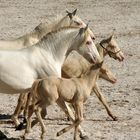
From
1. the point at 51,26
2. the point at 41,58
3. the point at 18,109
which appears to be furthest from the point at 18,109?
the point at 51,26

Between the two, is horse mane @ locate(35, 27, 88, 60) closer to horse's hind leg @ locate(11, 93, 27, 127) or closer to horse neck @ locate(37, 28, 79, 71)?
horse neck @ locate(37, 28, 79, 71)

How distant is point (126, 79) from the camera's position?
13445 millimetres

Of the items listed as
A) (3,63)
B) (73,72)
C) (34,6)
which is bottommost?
(34,6)

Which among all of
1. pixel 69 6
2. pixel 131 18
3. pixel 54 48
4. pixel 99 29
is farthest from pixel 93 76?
pixel 69 6

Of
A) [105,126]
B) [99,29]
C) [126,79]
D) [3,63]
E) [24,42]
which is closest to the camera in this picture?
[3,63]

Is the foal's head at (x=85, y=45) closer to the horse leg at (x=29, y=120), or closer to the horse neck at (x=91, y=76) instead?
the horse neck at (x=91, y=76)

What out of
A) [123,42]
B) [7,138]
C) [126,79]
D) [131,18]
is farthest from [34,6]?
[7,138]

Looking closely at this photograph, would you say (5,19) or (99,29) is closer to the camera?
(99,29)

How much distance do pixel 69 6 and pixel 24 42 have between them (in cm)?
1431

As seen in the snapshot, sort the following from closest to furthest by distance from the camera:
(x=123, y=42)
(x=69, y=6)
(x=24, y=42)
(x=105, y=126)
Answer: (x=105, y=126) → (x=24, y=42) → (x=123, y=42) → (x=69, y=6)

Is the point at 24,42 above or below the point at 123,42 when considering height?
above

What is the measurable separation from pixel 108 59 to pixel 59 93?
6.86 m

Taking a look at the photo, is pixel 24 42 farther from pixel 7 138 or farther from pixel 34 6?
pixel 34 6

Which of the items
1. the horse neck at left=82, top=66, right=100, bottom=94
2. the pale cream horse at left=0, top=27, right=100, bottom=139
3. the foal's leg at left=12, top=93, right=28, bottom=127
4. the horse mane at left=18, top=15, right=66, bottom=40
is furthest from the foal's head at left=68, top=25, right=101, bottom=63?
the horse mane at left=18, top=15, right=66, bottom=40
